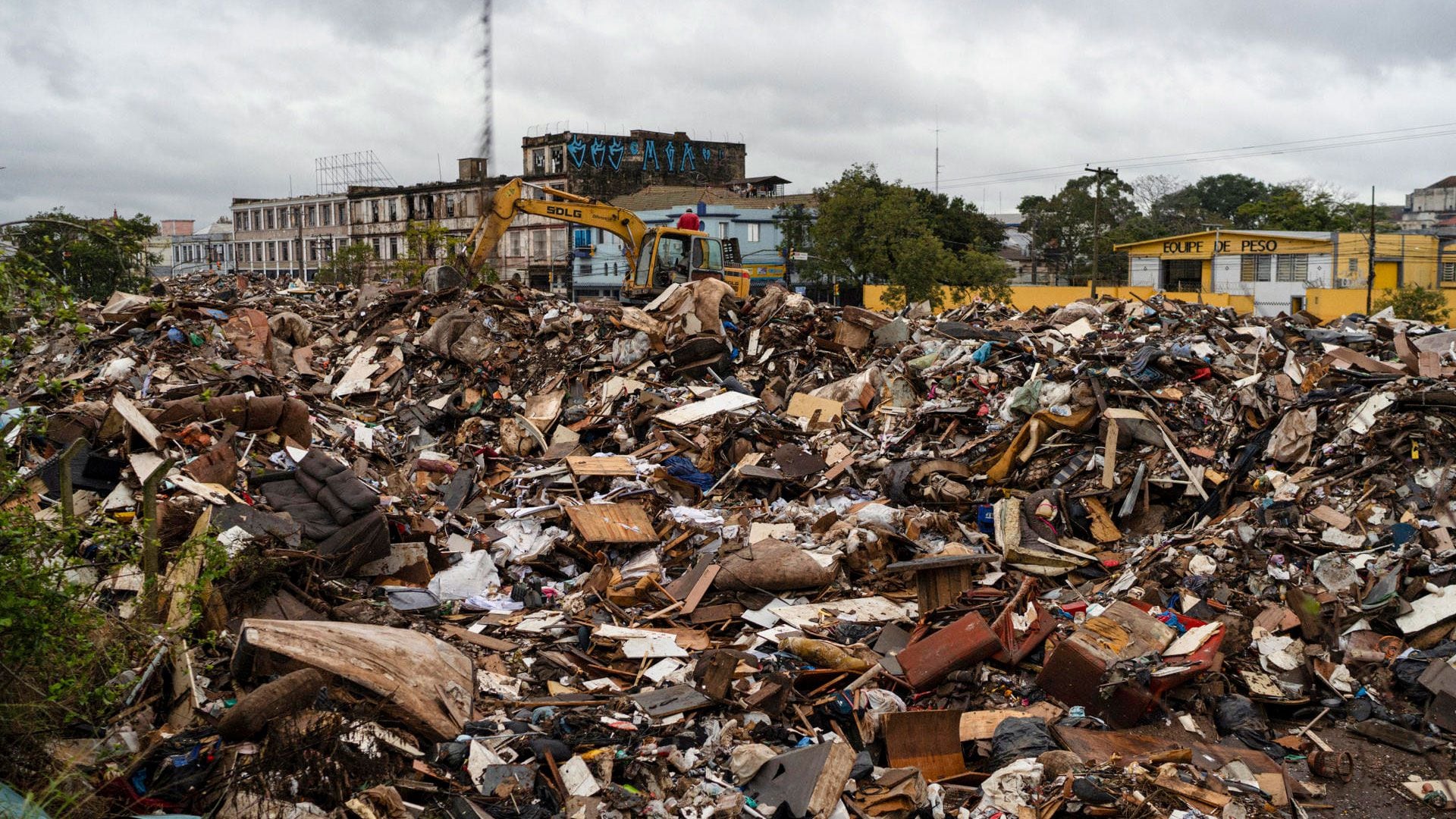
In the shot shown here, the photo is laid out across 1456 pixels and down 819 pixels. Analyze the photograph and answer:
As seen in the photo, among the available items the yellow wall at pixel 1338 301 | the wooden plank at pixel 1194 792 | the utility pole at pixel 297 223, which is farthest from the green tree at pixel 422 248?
the yellow wall at pixel 1338 301

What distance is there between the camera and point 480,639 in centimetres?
693

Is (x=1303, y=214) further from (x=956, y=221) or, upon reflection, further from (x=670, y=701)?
(x=670, y=701)

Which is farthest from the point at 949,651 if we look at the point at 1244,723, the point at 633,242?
the point at 633,242

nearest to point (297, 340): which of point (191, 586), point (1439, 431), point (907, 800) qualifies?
point (191, 586)

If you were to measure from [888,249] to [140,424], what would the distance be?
28326 mm

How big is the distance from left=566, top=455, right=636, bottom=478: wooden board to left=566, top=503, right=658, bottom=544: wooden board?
74 centimetres

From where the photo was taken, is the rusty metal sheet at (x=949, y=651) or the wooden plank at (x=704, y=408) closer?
the rusty metal sheet at (x=949, y=651)

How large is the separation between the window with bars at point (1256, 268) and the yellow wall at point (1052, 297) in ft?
8.66

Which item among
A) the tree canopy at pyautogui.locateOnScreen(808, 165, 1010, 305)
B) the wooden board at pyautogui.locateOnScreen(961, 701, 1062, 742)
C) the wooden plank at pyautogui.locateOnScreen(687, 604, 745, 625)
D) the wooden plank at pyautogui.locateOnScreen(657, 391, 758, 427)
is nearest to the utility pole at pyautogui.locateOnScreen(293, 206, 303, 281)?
the tree canopy at pyautogui.locateOnScreen(808, 165, 1010, 305)

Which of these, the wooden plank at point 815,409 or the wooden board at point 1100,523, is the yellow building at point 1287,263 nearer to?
the wooden plank at point 815,409

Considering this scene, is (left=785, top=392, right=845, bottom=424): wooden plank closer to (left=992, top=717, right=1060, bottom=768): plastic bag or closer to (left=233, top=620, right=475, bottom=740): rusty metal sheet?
(left=992, top=717, right=1060, bottom=768): plastic bag

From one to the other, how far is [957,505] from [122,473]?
23.2ft

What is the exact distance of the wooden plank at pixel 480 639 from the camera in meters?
6.87

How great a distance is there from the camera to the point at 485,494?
1018 cm
